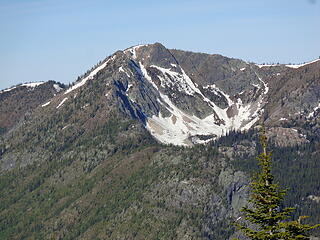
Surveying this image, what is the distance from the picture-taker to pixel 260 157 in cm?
5791

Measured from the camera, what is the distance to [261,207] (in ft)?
187

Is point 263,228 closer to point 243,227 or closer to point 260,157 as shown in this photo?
point 243,227

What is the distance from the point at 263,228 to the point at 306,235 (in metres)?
3.54

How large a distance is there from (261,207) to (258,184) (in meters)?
1.91

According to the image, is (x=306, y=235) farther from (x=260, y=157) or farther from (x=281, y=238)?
(x=260, y=157)

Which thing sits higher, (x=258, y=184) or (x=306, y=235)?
(x=258, y=184)

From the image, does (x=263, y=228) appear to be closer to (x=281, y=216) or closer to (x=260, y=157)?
(x=281, y=216)

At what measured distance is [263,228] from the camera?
5662 cm

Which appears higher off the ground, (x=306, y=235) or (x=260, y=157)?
(x=260, y=157)

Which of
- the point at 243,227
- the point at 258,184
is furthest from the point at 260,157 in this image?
the point at 243,227

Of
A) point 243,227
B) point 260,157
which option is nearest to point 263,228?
point 243,227

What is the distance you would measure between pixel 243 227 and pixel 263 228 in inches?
65.4

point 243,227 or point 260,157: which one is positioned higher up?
point 260,157

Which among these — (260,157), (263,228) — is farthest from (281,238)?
(260,157)
